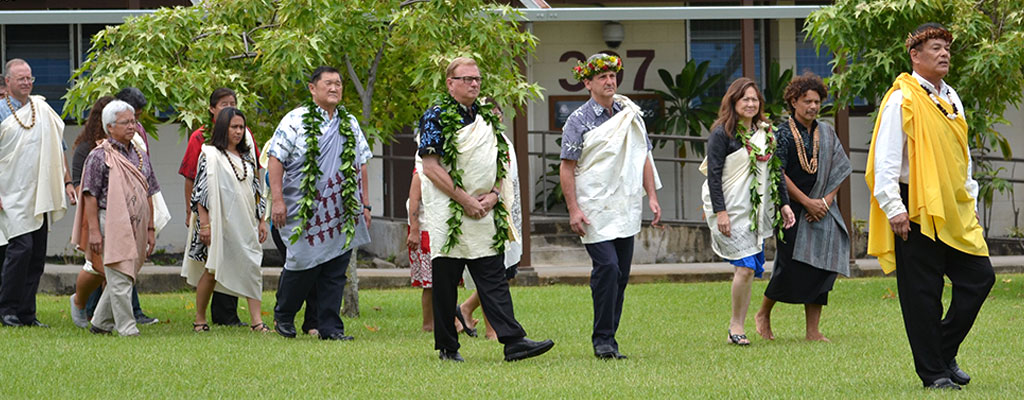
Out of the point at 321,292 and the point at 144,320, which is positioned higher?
the point at 321,292

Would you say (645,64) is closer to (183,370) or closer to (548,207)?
(548,207)

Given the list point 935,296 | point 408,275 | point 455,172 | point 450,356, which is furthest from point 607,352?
point 408,275

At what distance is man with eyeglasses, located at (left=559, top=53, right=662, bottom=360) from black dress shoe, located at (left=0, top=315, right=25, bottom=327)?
4.58 m

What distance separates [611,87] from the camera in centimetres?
767

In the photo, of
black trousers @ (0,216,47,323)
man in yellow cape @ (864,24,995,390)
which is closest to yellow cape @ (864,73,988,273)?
man in yellow cape @ (864,24,995,390)

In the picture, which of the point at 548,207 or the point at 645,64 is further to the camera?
the point at 645,64

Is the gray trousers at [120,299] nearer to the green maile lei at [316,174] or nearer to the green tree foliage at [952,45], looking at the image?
the green maile lei at [316,174]

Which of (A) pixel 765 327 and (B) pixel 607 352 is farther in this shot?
(A) pixel 765 327

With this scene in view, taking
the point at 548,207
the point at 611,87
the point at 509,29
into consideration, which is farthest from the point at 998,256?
the point at 611,87

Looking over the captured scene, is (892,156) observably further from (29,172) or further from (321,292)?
(29,172)

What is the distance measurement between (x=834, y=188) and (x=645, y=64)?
9804 millimetres

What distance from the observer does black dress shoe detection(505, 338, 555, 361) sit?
717cm

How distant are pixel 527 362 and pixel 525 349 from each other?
0.12 meters

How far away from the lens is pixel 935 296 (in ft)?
20.0
